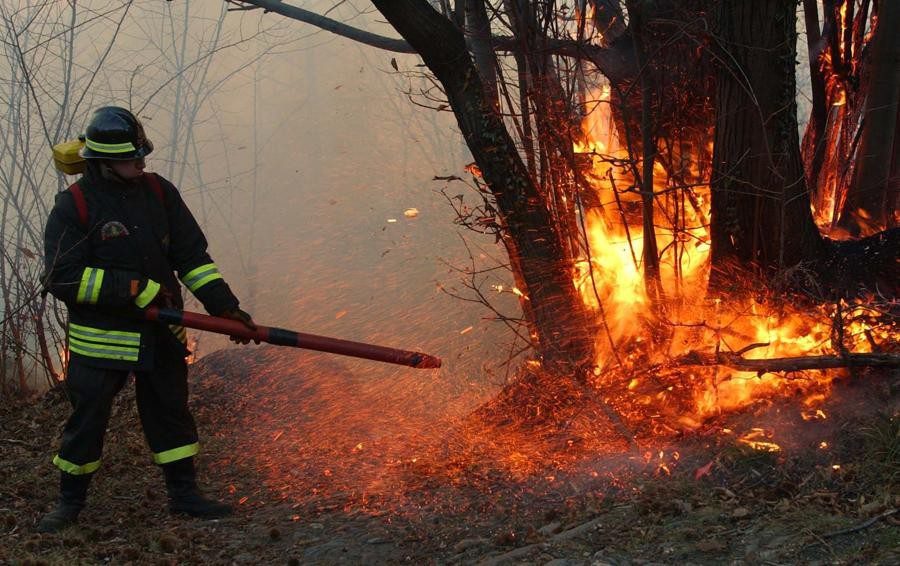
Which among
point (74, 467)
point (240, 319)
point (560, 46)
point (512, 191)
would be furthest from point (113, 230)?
point (560, 46)

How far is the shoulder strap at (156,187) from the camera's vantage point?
4.48 metres

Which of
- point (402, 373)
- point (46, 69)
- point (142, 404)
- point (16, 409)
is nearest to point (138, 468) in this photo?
point (142, 404)

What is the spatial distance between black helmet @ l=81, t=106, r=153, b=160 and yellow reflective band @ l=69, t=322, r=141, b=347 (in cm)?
83

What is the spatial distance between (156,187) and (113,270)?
522mm

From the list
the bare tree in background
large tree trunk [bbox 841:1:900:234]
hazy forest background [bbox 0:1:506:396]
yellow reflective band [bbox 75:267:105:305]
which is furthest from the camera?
hazy forest background [bbox 0:1:506:396]

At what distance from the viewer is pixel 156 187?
4.50 metres

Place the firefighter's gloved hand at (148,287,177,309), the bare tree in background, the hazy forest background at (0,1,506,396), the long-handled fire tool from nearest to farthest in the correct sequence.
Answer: the long-handled fire tool, the firefighter's gloved hand at (148,287,177,309), the bare tree in background, the hazy forest background at (0,1,506,396)

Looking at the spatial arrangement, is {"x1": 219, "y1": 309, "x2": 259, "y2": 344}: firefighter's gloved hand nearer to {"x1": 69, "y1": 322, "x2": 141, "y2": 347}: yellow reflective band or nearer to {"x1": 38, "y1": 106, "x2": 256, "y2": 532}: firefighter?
{"x1": 38, "y1": 106, "x2": 256, "y2": 532}: firefighter

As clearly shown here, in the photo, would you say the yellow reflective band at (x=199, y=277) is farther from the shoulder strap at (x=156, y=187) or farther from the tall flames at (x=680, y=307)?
the tall flames at (x=680, y=307)

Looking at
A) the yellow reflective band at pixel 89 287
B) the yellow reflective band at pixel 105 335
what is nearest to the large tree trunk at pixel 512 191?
the yellow reflective band at pixel 89 287

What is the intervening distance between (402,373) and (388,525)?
3.09 meters

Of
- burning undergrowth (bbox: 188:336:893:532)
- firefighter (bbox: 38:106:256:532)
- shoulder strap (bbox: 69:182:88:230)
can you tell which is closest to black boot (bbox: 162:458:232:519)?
firefighter (bbox: 38:106:256:532)

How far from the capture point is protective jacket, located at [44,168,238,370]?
4.14 metres

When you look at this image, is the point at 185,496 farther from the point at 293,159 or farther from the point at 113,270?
the point at 293,159
